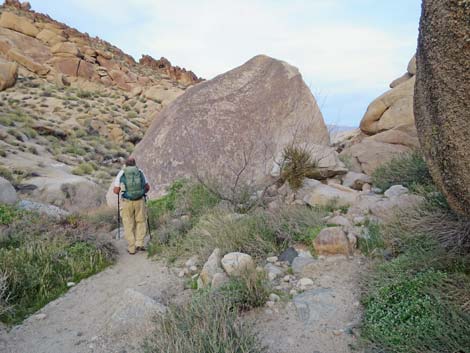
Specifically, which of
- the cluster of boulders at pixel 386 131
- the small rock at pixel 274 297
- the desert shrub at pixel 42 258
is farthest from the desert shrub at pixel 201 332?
the cluster of boulders at pixel 386 131

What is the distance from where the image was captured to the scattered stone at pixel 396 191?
5273mm

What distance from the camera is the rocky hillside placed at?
12962 millimetres

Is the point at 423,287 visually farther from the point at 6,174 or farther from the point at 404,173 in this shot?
the point at 6,174

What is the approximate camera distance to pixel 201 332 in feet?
8.34

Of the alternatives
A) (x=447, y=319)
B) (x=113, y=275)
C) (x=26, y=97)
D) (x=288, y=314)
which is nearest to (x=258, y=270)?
(x=288, y=314)

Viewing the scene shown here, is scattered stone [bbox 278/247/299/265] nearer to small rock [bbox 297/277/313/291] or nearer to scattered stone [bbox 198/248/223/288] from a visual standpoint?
small rock [bbox 297/277/313/291]

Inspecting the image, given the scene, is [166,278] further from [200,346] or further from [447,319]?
[447,319]

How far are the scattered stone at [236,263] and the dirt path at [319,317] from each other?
24.0 inches

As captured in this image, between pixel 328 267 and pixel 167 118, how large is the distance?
21.0ft

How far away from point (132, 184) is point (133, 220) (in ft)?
2.14

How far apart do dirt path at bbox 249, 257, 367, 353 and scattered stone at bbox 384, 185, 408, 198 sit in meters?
1.71

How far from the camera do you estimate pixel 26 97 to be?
85.1ft

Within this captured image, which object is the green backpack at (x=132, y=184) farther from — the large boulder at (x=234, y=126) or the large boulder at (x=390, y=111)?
the large boulder at (x=390, y=111)

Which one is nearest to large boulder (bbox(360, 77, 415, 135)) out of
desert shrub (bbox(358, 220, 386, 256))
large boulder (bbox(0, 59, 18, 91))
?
desert shrub (bbox(358, 220, 386, 256))
